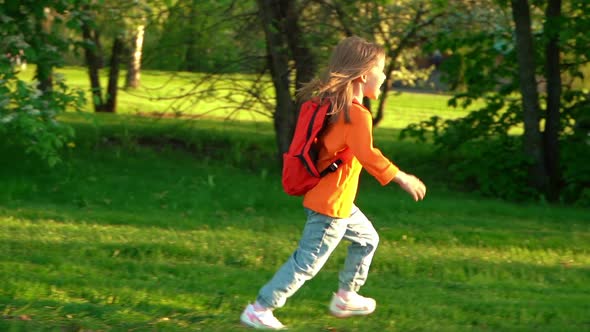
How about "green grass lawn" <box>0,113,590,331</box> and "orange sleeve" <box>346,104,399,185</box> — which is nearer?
"orange sleeve" <box>346,104,399,185</box>

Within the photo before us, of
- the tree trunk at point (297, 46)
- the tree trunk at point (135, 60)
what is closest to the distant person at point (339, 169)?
the tree trunk at point (297, 46)

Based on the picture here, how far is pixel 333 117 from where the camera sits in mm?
4895

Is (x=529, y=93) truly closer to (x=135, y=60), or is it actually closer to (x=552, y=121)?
(x=552, y=121)

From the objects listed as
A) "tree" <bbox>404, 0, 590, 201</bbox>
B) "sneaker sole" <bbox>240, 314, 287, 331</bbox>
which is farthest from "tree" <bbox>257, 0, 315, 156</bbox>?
"sneaker sole" <bbox>240, 314, 287, 331</bbox>

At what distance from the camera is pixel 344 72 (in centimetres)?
495

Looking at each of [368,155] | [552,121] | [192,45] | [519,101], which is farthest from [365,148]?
[519,101]

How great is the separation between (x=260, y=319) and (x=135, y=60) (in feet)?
29.6

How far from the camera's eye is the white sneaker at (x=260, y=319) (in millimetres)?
5078

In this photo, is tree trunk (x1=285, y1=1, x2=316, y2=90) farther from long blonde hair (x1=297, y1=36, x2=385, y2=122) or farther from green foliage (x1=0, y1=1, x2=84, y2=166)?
long blonde hair (x1=297, y1=36, x2=385, y2=122)

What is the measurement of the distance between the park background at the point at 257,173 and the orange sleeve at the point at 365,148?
3.27 feet

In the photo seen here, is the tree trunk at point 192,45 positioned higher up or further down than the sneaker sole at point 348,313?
higher up

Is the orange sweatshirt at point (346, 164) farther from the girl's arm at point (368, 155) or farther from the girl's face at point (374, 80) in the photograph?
the girl's face at point (374, 80)

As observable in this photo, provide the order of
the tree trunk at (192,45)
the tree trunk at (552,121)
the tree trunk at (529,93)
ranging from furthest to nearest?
the tree trunk at (192,45)
the tree trunk at (552,121)
the tree trunk at (529,93)

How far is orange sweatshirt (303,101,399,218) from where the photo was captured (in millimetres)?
4844
